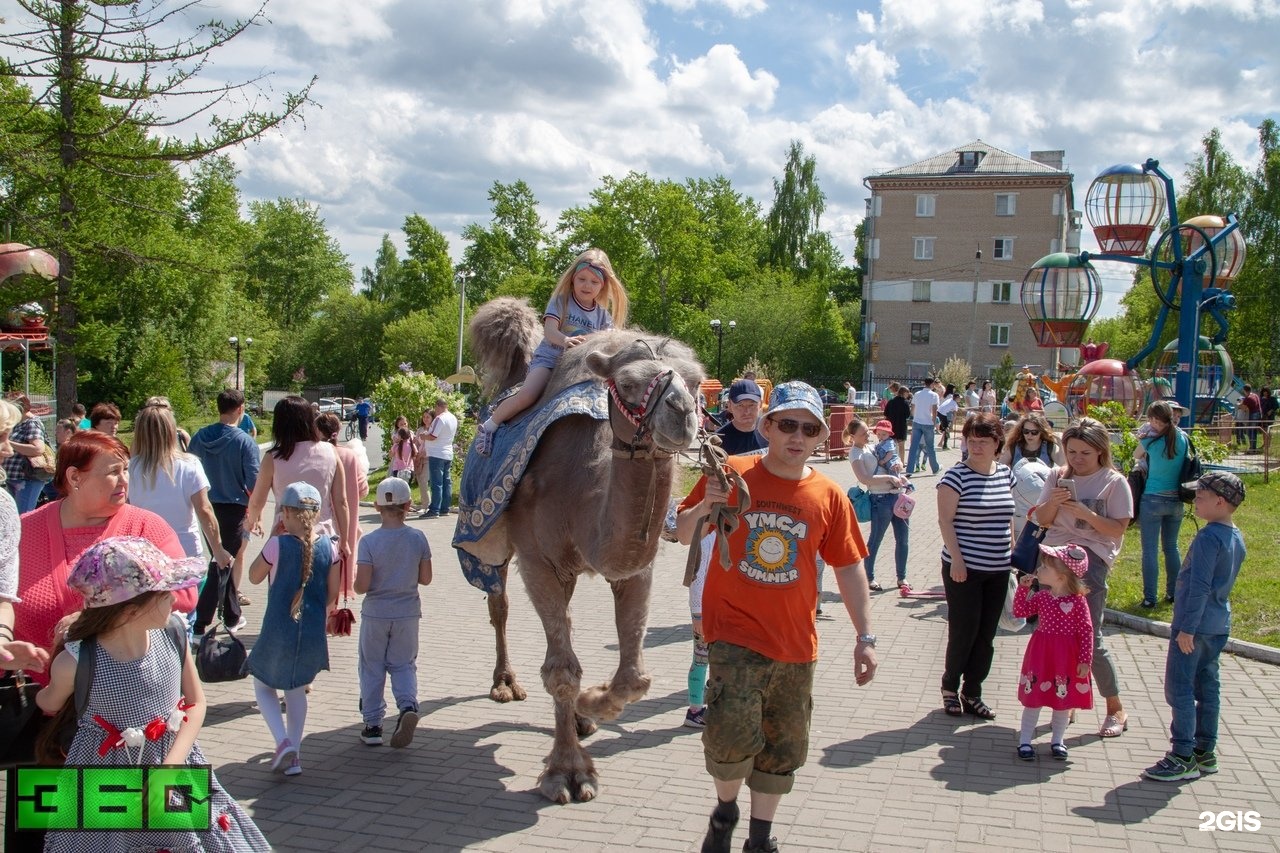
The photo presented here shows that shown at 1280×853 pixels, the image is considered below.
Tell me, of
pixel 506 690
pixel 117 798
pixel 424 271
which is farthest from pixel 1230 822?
pixel 424 271

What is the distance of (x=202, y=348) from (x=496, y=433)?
141 ft

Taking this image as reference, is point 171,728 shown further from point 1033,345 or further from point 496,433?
point 1033,345

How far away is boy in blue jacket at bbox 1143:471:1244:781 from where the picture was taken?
5262mm

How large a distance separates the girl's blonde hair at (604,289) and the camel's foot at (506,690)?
8.52 feet

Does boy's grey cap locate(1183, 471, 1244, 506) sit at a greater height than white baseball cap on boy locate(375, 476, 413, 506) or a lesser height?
greater

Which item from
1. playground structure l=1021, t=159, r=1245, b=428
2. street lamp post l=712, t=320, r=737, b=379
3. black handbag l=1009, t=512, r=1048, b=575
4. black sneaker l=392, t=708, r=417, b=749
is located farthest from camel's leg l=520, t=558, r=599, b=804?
street lamp post l=712, t=320, r=737, b=379

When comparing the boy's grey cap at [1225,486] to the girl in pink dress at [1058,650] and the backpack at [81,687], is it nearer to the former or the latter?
the girl in pink dress at [1058,650]

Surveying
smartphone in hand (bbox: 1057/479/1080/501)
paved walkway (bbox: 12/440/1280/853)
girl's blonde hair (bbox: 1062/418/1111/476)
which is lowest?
paved walkway (bbox: 12/440/1280/853)

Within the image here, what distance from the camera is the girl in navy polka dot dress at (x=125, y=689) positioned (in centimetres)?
335

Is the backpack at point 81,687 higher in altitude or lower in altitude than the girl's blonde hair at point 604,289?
lower

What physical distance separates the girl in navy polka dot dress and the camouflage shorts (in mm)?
1849

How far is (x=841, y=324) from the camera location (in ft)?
215

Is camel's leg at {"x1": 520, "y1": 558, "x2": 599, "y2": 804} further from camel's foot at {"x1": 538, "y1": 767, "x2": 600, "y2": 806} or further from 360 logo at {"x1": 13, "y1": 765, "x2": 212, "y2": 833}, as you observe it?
360 logo at {"x1": 13, "y1": 765, "x2": 212, "y2": 833}

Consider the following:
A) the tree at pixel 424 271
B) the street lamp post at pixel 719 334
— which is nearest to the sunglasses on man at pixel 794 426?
the street lamp post at pixel 719 334
